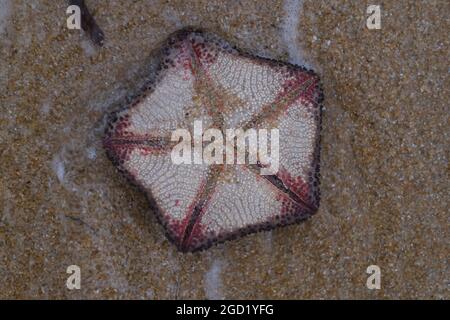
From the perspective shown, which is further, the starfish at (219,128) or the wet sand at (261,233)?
the wet sand at (261,233)

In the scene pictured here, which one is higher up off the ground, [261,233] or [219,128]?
[219,128]

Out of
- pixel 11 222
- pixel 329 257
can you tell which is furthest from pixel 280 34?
pixel 11 222

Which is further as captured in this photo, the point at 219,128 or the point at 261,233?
the point at 261,233

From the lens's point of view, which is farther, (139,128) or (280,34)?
(280,34)

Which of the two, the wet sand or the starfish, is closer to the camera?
A: the starfish
